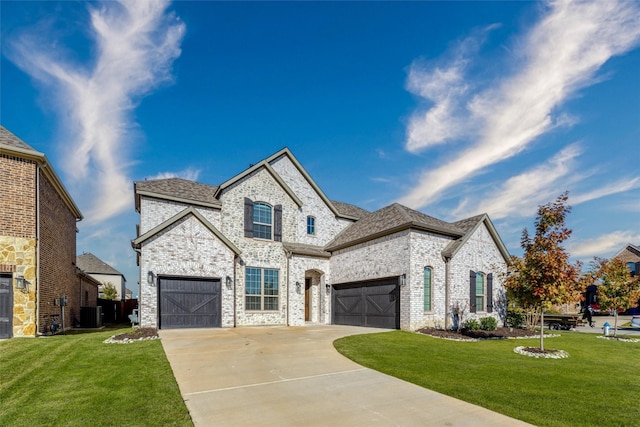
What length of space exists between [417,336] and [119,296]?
147 feet

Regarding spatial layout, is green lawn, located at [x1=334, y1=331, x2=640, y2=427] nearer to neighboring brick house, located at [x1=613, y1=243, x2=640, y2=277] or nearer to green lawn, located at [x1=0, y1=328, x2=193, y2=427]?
green lawn, located at [x1=0, y1=328, x2=193, y2=427]

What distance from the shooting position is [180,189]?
19391 mm

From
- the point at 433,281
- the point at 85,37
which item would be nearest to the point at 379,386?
the point at 433,281

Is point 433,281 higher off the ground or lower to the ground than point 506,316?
higher

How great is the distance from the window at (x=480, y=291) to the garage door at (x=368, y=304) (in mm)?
A: 5088

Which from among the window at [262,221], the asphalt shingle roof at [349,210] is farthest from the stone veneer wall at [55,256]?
the asphalt shingle roof at [349,210]

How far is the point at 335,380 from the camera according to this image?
7297 mm

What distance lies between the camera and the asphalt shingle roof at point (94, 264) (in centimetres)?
4450

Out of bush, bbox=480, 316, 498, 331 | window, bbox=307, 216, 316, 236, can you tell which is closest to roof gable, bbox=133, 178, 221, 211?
window, bbox=307, 216, 316, 236

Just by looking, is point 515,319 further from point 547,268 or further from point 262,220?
point 262,220

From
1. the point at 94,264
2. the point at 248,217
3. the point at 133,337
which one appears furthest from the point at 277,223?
the point at 94,264

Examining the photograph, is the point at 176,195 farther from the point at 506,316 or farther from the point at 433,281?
the point at 506,316

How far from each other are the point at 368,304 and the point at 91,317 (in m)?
15.5

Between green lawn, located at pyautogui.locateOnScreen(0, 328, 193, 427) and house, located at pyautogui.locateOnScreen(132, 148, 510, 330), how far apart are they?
6140 mm
